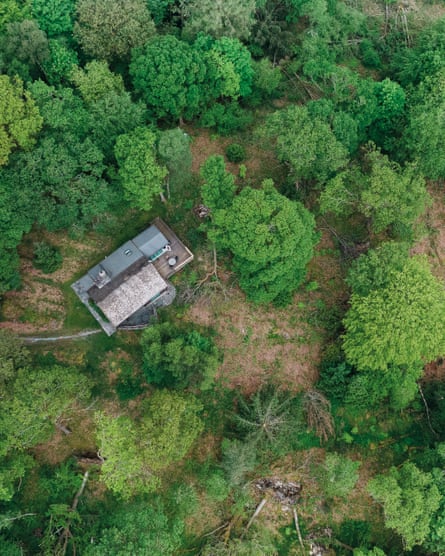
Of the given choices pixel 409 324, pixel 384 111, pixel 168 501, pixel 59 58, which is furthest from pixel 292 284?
pixel 59 58

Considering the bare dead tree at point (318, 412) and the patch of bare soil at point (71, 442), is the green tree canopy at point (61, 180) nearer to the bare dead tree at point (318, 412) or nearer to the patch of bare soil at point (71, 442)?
the patch of bare soil at point (71, 442)

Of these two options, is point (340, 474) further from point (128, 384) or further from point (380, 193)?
point (380, 193)

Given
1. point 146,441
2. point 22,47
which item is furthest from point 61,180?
point 146,441

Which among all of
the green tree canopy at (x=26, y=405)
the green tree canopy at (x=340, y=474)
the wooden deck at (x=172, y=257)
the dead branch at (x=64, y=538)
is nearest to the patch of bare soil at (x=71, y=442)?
the green tree canopy at (x=26, y=405)

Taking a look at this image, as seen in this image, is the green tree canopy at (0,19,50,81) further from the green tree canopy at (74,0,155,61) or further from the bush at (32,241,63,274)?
the bush at (32,241,63,274)

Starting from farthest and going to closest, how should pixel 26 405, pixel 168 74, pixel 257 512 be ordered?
pixel 257 512 < pixel 168 74 < pixel 26 405

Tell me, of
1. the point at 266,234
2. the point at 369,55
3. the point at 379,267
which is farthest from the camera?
the point at 369,55

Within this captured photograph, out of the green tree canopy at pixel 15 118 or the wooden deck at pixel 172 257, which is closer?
the green tree canopy at pixel 15 118

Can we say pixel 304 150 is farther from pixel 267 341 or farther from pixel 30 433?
pixel 30 433
